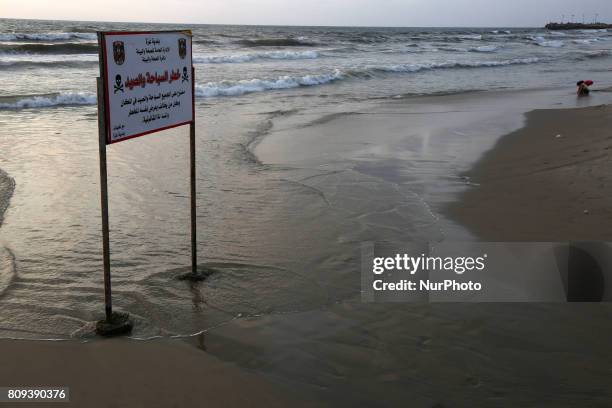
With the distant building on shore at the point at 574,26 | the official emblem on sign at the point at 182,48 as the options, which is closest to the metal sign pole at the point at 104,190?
the official emblem on sign at the point at 182,48

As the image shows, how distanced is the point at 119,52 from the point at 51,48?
1310 inches

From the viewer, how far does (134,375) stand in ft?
10.9

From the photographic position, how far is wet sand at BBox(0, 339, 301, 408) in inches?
122

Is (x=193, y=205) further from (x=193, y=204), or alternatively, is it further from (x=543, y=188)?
(x=543, y=188)

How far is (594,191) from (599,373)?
3.84 m

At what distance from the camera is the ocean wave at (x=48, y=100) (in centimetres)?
1393

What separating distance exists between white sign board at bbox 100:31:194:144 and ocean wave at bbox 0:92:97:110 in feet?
37.6

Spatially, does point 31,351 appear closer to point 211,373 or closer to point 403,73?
point 211,373

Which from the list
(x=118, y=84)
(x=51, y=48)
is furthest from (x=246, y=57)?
(x=118, y=84)

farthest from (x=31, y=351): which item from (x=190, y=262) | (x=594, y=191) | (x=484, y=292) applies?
(x=594, y=191)

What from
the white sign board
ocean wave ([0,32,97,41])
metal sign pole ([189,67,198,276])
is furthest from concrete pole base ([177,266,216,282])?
ocean wave ([0,32,97,41])

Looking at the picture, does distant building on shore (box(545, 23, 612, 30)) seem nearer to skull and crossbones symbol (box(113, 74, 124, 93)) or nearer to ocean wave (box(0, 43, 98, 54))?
ocean wave (box(0, 43, 98, 54))

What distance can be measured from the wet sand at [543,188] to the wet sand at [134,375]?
3.08m

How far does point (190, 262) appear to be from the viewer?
4961 mm
